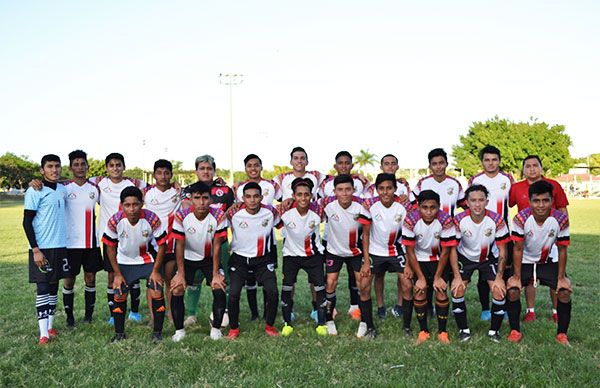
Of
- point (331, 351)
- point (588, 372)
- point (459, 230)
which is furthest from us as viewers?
point (459, 230)

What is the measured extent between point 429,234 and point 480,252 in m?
0.65

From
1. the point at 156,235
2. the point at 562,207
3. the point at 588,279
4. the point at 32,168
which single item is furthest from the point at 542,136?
the point at 32,168

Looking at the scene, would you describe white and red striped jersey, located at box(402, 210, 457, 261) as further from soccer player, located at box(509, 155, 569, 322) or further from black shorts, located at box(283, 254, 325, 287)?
soccer player, located at box(509, 155, 569, 322)

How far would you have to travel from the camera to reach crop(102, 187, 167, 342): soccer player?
542cm

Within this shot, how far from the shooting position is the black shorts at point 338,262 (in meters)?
5.95

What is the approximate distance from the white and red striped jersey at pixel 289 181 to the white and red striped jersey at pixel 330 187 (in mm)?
103

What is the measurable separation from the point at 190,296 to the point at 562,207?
4999 millimetres

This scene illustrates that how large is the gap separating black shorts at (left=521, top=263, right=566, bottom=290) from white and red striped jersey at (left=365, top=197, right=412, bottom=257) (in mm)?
1476

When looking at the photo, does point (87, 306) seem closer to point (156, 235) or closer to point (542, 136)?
point (156, 235)

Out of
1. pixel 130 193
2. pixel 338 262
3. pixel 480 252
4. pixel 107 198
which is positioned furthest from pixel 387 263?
pixel 107 198

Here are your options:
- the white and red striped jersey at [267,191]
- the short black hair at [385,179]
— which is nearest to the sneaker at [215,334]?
the white and red striped jersey at [267,191]

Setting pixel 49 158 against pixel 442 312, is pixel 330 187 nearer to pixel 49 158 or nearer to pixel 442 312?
pixel 442 312

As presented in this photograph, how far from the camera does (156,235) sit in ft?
18.2

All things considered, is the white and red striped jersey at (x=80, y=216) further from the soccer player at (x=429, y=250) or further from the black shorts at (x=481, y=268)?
the black shorts at (x=481, y=268)
